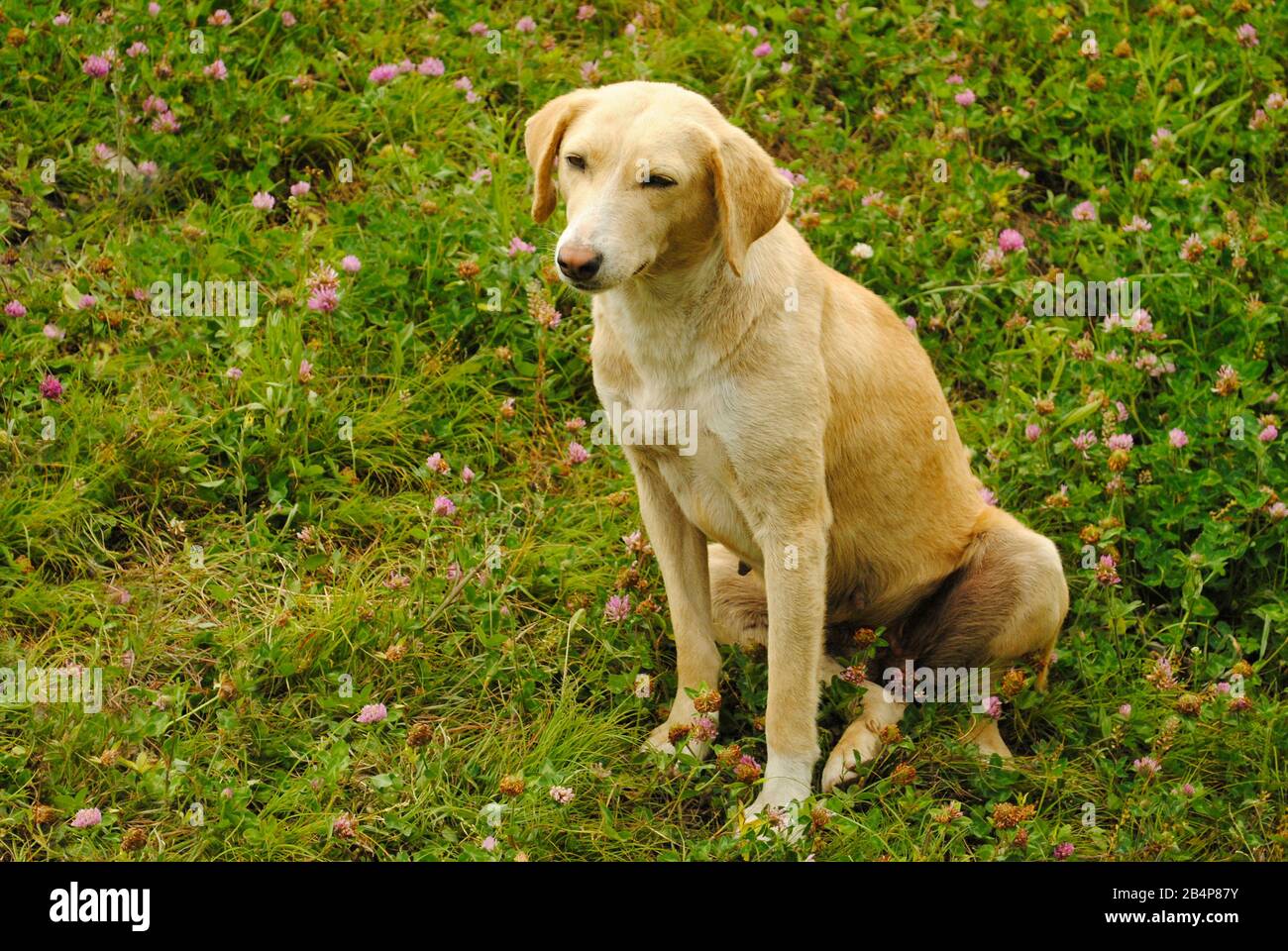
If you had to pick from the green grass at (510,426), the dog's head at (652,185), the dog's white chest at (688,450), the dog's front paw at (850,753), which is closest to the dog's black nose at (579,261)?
the dog's head at (652,185)

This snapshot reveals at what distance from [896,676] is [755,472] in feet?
3.13

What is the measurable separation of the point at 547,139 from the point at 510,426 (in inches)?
55.8

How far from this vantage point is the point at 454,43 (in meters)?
6.30

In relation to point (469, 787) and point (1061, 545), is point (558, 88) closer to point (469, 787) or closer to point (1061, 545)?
point (1061, 545)

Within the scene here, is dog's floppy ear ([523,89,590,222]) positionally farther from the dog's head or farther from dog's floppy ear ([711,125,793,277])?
dog's floppy ear ([711,125,793,277])

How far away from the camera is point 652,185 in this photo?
3.63 m

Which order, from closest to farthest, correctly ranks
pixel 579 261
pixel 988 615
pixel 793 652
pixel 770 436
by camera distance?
1. pixel 579 261
2. pixel 770 436
3. pixel 793 652
4. pixel 988 615

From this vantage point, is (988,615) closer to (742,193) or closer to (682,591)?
(682,591)

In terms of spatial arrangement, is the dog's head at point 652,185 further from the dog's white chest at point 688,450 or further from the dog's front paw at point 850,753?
the dog's front paw at point 850,753

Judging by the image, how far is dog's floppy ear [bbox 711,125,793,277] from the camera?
370 centimetres

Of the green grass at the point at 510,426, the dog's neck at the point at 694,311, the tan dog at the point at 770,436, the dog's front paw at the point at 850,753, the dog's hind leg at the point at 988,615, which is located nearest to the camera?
the tan dog at the point at 770,436

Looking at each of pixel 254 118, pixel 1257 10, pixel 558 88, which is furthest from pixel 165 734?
pixel 1257 10

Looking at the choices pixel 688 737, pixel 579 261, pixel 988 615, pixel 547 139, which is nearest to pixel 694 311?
pixel 579 261

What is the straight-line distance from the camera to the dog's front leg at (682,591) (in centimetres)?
426
